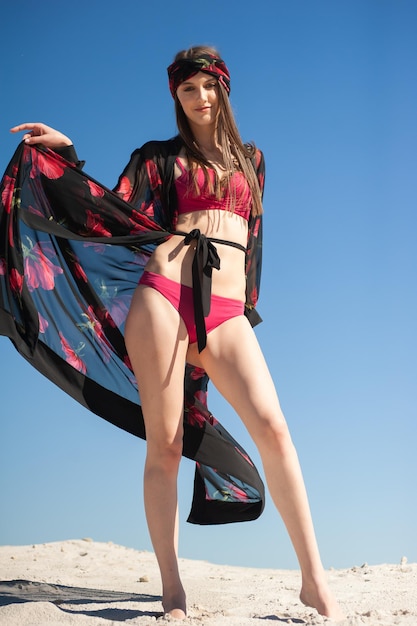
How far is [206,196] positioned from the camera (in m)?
3.53

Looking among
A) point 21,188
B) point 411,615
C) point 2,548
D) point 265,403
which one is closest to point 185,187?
point 21,188

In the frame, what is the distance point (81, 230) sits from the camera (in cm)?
380

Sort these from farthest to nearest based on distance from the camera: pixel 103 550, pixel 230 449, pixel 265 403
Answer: pixel 103 550, pixel 230 449, pixel 265 403

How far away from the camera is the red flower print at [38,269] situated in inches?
153

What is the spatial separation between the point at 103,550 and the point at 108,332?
338 centimetres

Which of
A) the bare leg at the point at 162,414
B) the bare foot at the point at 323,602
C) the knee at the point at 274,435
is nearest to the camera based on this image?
the bare foot at the point at 323,602

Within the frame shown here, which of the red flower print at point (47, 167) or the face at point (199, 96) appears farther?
the red flower print at point (47, 167)

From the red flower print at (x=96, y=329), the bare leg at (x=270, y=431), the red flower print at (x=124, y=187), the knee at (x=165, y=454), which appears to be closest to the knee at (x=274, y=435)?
the bare leg at (x=270, y=431)

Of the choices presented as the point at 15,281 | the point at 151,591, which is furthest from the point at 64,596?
the point at 15,281

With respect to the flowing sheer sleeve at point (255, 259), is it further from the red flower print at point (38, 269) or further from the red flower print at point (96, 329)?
the red flower print at point (38, 269)

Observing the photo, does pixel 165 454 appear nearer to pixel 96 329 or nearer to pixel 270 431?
pixel 270 431

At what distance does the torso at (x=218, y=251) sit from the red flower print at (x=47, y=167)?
621mm

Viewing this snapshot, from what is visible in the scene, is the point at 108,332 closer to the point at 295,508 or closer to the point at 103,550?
the point at 295,508

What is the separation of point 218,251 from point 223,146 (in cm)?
54
